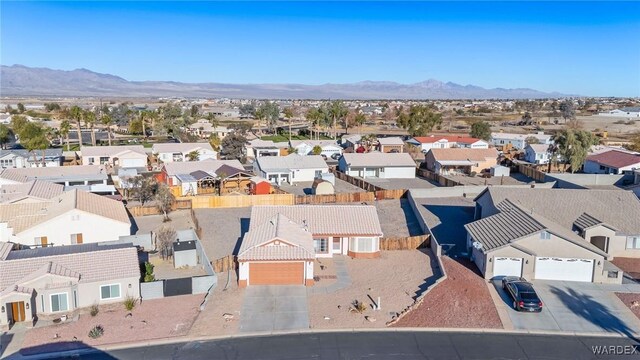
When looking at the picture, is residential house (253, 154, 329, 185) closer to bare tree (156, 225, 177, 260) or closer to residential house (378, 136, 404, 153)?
residential house (378, 136, 404, 153)

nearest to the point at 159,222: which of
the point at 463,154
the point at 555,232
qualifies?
the point at 555,232

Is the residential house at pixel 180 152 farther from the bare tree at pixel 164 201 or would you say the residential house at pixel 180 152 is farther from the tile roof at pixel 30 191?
the tile roof at pixel 30 191

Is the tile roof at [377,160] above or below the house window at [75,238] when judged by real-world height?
above

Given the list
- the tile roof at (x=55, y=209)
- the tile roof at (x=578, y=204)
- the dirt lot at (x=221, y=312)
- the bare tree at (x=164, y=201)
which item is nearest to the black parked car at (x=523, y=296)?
the tile roof at (x=578, y=204)

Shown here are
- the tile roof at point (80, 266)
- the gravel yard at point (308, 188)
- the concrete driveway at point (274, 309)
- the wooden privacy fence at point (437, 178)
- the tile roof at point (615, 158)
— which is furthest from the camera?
the tile roof at point (615, 158)

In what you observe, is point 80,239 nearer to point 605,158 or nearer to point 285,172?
point 285,172

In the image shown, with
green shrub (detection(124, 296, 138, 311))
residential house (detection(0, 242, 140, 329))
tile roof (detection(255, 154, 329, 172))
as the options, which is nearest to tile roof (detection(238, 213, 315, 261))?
green shrub (detection(124, 296, 138, 311))

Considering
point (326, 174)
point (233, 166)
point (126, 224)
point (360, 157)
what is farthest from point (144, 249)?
point (360, 157)
